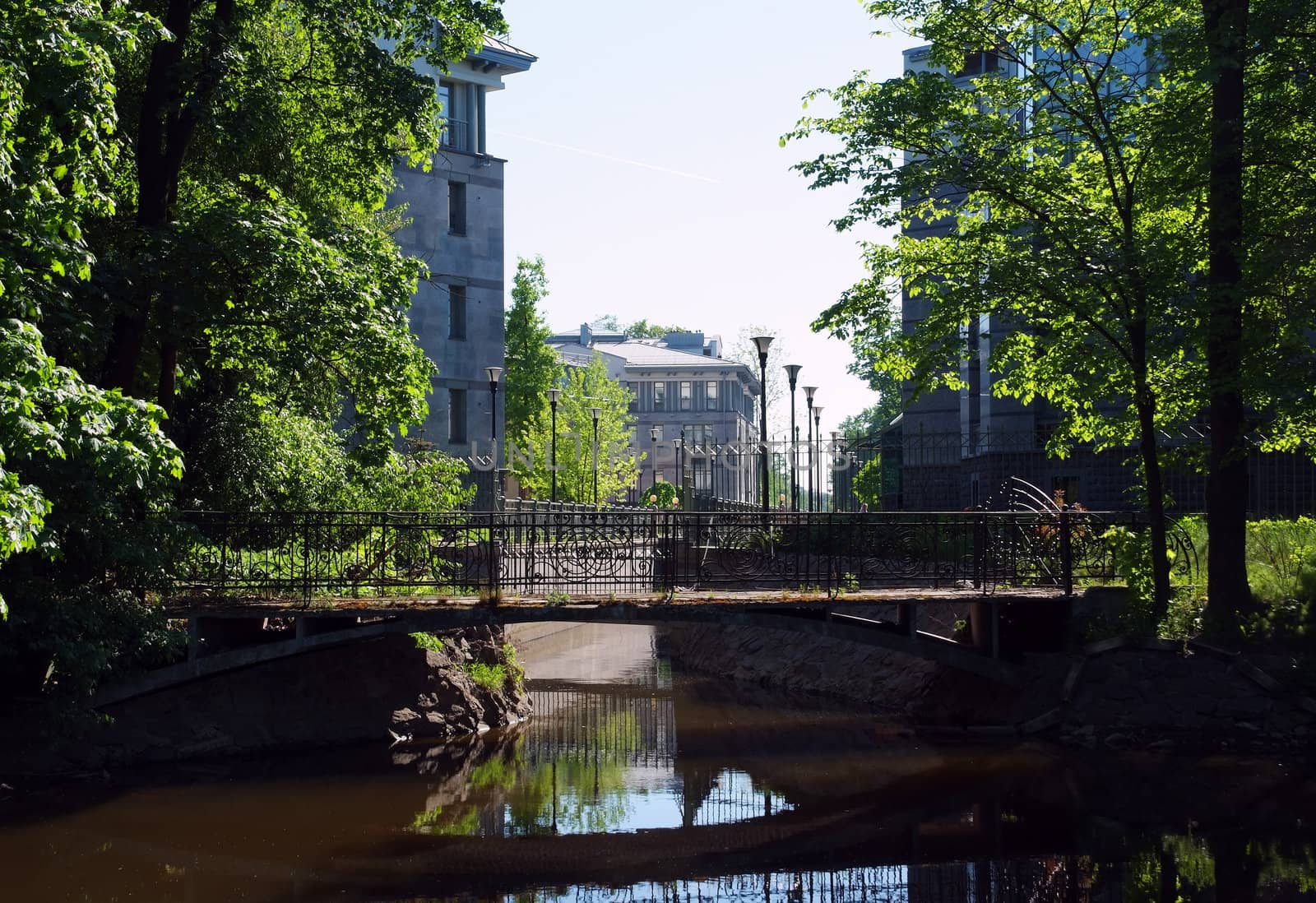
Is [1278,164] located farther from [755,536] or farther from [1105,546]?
[755,536]

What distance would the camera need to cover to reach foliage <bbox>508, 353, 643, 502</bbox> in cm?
5372

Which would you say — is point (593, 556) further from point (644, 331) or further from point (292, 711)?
point (644, 331)

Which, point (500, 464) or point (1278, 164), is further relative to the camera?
point (500, 464)

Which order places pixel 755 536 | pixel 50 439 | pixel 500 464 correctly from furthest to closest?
pixel 500 464 → pixel 755 536 → pixel 50 439

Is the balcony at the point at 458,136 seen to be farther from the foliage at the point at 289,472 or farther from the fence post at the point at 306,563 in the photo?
the fence post at the point at 306,563

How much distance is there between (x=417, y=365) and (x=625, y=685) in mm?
9645

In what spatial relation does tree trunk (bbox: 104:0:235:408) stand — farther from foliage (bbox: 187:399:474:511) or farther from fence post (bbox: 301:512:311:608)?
fence post (bbox: 301:512:311:608)

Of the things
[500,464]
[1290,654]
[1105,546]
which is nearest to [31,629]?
[1105,546]

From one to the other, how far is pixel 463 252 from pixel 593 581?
93.5 feet

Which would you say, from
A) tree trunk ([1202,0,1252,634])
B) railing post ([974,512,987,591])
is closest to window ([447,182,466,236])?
railing post ([974,512,987,591])

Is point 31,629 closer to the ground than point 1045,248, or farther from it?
closer to the ground

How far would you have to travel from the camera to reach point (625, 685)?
2505 centimetres

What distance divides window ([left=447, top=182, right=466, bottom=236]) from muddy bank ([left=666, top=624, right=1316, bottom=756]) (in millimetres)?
28359

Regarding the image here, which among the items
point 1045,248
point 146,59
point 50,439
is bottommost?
point 50,439
